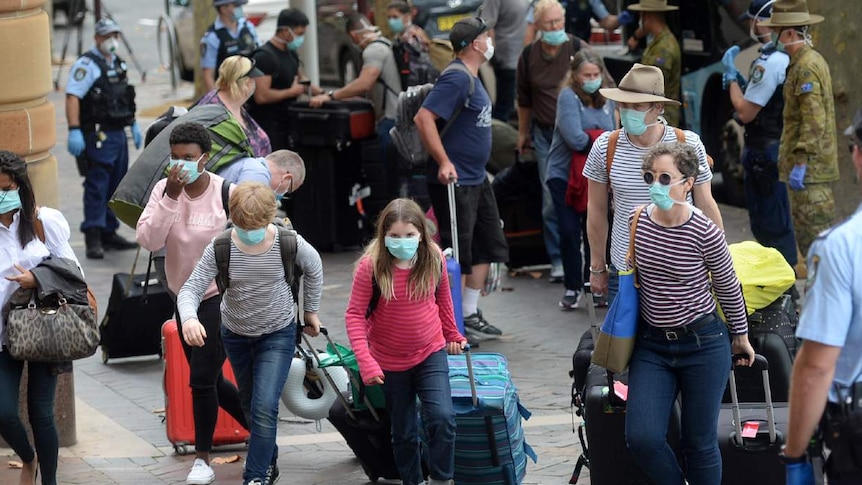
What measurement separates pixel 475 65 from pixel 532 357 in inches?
70.0

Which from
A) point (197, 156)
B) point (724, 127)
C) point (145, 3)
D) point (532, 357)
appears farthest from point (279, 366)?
point (145, 3)

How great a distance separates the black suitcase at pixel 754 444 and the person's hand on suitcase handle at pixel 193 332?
7.11 feet

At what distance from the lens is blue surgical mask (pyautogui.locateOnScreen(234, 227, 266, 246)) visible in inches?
247

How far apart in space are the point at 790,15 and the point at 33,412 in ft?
16.6

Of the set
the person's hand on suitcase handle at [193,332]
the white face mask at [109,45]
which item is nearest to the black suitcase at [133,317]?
the person's hand on suitcase handle at [193,332]

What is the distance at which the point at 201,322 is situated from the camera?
22.3 feet

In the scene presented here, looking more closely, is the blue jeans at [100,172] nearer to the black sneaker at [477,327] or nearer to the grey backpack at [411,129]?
the grey backpack at [411,129]

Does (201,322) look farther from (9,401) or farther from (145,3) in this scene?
(145,3)

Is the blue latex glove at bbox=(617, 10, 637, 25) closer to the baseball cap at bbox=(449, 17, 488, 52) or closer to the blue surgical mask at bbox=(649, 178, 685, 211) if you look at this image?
the baseball cap at bbox=(449, 17, 488, 52)

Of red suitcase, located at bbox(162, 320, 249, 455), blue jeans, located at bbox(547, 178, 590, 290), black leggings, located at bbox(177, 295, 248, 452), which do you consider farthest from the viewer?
blue jeans, located at bbox(547, 178, 590, 290)

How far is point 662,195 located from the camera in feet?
17.9

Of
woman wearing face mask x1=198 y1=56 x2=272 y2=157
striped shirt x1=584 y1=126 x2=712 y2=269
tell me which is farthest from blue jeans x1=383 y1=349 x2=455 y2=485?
woman wearing face mask x1=198 y1=56 x2=272 y2=157

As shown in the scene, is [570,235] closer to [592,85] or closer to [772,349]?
[592,85]

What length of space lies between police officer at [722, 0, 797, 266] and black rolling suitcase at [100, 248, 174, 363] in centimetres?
386
